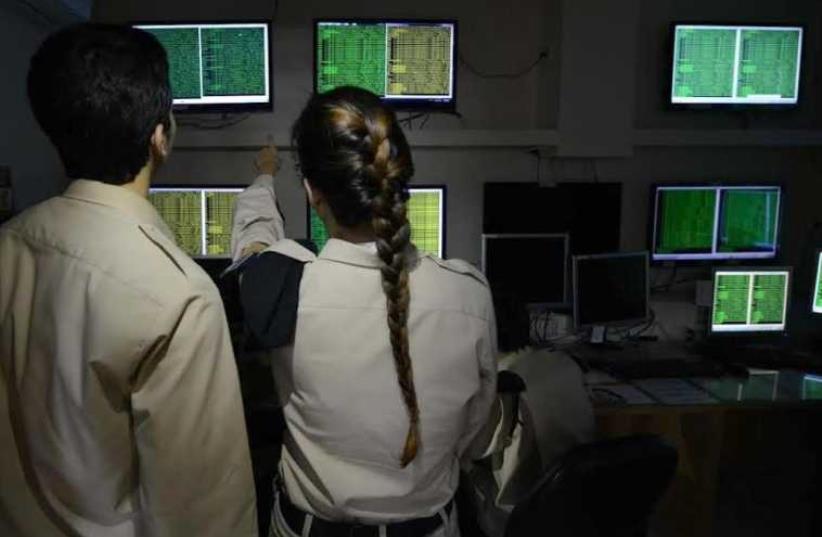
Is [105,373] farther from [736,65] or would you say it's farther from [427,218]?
[736,65]

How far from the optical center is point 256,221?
135 cm

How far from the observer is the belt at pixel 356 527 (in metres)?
0.98

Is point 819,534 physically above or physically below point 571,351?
below

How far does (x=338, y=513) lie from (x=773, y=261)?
247 centimetres

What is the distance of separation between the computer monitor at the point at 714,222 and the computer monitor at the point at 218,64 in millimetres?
1673

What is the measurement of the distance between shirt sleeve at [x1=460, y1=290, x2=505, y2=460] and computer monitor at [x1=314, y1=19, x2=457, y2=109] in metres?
1.43

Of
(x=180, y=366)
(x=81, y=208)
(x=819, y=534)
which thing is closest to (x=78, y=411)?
(x=180, y=366)

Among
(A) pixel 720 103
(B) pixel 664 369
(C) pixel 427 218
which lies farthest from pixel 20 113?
(A) pixel 720 103

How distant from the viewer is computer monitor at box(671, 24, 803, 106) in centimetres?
248

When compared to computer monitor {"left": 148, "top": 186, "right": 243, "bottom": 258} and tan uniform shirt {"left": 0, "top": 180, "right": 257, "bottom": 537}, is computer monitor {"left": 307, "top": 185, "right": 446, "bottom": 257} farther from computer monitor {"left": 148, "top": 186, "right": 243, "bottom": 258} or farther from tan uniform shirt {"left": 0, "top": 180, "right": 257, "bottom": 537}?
tan uniform shirt {"left": 0, "top": 180, "right": 257, "bottom": 537}

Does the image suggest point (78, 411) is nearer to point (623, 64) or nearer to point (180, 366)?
point (180, 366)

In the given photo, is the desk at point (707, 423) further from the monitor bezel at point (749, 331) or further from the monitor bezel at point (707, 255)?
the monitor bezel at point (707, 255)

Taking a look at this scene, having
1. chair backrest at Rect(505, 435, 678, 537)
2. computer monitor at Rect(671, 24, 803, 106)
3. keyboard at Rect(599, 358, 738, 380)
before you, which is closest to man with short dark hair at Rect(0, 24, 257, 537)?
chair backrest at Rect(505, 435, 678, 537)

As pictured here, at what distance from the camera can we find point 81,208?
30.8 inches
